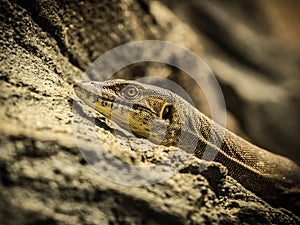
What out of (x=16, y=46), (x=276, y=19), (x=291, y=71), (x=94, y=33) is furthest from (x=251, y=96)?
(x=16, y=46)

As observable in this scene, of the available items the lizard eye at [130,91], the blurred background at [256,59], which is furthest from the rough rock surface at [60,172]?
the blurred background at [256,59]

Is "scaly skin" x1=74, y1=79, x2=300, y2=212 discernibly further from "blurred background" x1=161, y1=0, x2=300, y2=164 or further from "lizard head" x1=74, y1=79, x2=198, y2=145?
"blurred background" x1=161, y1=0, x2=300, y2=164

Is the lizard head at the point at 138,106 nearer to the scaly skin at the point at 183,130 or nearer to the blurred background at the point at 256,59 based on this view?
the scaly skin at the point at 183,130

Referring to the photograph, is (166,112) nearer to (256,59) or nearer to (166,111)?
(166,111)

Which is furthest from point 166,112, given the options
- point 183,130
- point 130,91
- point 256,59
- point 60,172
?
point 256,59

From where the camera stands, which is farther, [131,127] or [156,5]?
[156,5]

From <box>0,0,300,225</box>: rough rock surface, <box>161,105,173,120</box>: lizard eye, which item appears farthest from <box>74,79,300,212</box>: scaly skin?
<box>0,0,300,225</box>: rough rock surface

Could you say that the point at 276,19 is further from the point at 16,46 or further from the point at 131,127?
the point at 16,46
